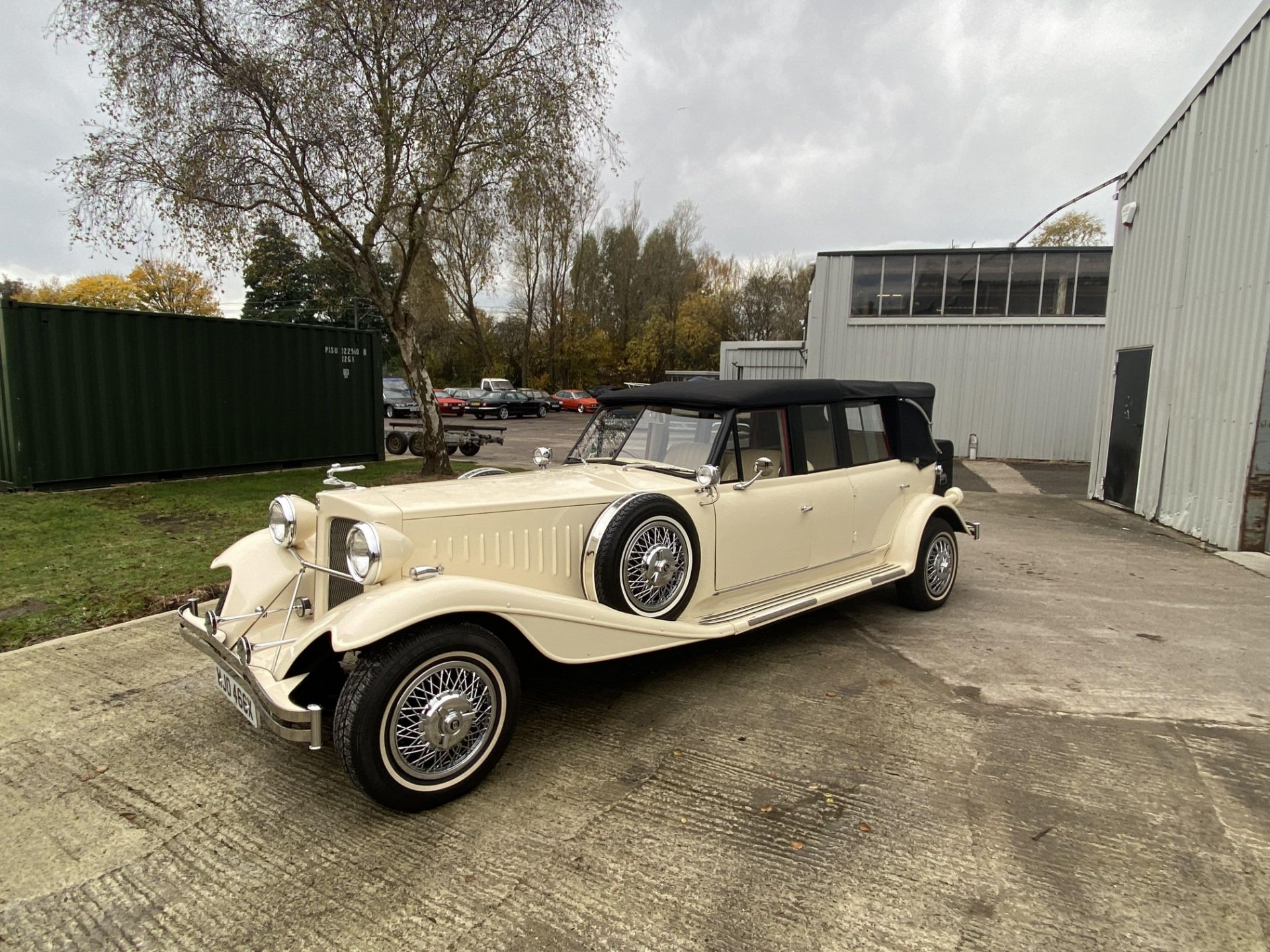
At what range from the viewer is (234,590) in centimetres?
356

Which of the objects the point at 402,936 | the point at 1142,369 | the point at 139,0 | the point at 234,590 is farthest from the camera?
the point at 1142,369

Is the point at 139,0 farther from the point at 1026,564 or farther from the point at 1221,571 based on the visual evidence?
the point at 1221,571

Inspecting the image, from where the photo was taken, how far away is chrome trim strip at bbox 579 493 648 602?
11.2ft

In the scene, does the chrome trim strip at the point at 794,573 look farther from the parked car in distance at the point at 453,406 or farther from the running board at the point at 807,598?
the parked car in distance at the point at 453,406

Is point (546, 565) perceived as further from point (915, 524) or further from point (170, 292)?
point (170, 292)

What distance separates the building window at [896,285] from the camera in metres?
17.8

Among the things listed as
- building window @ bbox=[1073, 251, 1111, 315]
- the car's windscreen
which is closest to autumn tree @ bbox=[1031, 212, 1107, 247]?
building window @ bbox=[1073, 251, 1111, 315]

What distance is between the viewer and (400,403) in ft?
91.8

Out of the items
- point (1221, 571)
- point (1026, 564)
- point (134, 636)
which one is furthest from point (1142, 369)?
point (134, 636)

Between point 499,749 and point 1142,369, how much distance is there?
1097 cm

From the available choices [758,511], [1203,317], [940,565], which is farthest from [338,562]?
[1203,317]

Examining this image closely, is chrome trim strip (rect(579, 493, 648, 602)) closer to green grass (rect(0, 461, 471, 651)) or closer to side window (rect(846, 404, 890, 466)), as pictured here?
side window (rect(846, 404, 890, 466))

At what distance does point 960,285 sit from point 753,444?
16.0 m

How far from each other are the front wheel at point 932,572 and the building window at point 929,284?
14122mm
